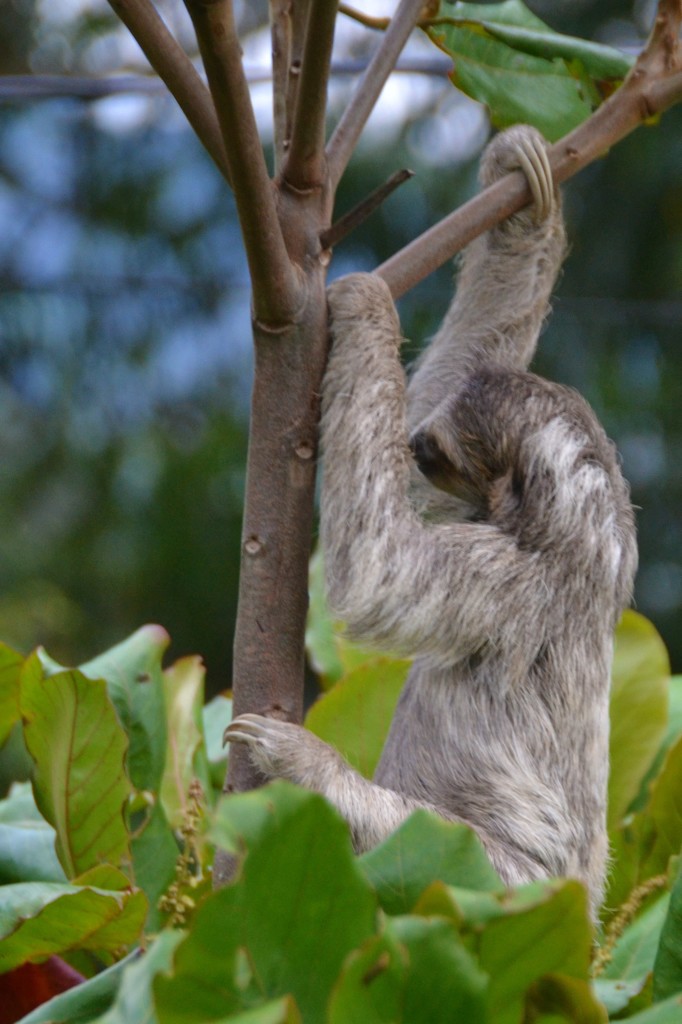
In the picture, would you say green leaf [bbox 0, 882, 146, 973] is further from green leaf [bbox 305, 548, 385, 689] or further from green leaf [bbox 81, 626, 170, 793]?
green leaf [bbox 305, 548, 385, 689]

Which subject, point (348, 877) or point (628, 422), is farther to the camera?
point (628, 422)

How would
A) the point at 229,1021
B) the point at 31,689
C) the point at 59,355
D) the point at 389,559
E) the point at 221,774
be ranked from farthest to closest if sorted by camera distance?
the point at 59,355
the point at 221,774
the point at 389,559
the point at 31,689
the point at 229,1021

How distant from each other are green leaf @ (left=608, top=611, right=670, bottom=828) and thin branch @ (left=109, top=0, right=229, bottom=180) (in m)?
1.15

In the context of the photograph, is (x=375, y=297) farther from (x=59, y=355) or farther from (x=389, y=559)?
(x=59, y=355)

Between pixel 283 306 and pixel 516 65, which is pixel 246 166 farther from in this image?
pixel 516 65

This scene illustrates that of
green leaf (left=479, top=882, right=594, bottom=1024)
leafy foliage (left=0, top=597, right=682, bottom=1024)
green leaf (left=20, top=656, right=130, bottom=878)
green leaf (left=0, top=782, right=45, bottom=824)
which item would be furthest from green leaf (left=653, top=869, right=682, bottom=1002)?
green leaf (left=0, top=782, right=45, bottom=824)

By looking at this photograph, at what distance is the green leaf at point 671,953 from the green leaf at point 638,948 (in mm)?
334

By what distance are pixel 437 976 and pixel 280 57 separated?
1.15 m

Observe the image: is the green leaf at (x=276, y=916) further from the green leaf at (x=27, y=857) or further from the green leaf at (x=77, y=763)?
the green leaf at (x=27, y=857)

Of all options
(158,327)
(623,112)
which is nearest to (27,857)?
(623,112)

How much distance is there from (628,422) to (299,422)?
3.58 metres

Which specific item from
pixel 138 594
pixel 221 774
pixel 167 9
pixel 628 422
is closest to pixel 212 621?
pixel 138 594

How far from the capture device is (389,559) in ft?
5.05

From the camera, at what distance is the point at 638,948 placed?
1501 millimetres
